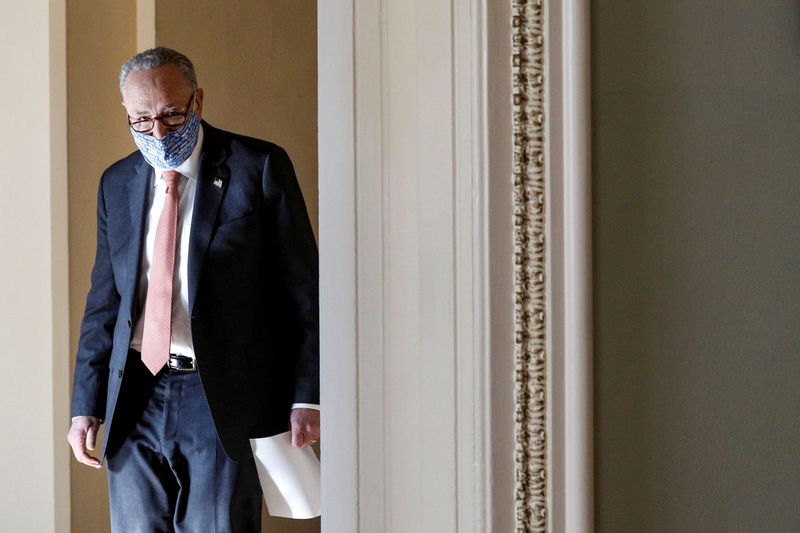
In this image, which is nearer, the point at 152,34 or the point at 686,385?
the point at 686,385

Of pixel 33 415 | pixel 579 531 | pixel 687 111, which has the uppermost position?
pixel 687 111

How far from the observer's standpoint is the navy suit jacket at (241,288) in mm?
1669

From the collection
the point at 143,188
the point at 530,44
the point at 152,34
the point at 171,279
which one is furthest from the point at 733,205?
the point at 152,34

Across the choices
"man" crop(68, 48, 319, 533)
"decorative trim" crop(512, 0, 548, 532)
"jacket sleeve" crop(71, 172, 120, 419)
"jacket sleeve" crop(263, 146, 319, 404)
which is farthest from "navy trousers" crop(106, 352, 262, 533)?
"decorative trim" crop(512, 0, 548, 532)

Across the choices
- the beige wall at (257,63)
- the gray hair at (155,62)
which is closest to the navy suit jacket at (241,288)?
the gray hair at (155,62)

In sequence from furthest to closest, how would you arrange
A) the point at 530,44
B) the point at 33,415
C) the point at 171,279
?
the point at 33,415
the point at 171,279
the point at 530,44

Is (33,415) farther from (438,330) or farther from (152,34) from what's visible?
(438,330)

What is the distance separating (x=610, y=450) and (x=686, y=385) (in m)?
0.07

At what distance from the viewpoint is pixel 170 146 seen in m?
1.77

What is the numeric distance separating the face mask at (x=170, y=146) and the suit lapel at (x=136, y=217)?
0.05 meters

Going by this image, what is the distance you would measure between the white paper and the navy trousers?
3 centimetres

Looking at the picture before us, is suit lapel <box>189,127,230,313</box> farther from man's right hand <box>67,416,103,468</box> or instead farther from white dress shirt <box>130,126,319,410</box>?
man's right hand <box>67,416,103,468</box>

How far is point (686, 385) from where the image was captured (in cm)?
58

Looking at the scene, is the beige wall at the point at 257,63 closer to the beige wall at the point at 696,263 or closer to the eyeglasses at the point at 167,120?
the eyeglasses at the point at 167,120
